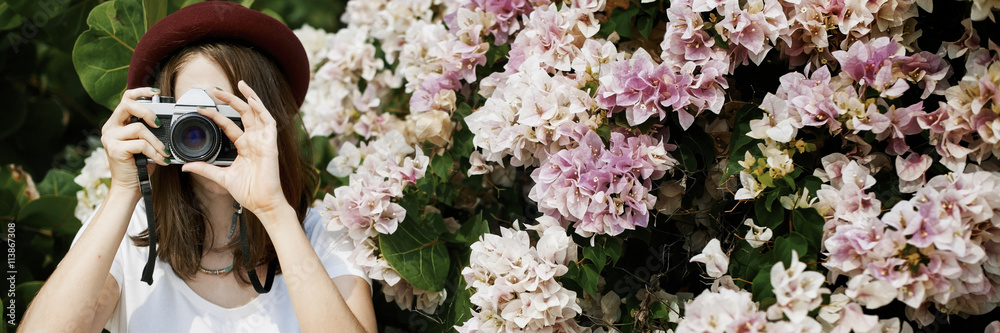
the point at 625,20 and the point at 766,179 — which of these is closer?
the point at 766,179

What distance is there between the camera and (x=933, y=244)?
1023mm

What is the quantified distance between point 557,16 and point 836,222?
2.11ft

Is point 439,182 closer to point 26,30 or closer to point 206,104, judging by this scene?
point 206,104

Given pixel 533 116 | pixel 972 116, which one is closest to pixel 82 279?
pixel 533 116

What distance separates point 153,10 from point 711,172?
1467 millimetres

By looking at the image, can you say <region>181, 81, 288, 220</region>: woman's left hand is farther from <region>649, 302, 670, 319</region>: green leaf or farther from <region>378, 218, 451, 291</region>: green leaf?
<region>649, 302, 670, 319</region>: green leaf

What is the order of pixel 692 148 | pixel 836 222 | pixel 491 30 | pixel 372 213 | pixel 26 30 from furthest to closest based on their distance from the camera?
pixel 26 30 → pixel 491 30 → pixel 372 213 → pixel 692 148 → pixel 836 222

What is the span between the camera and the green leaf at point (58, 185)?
82.7 inches

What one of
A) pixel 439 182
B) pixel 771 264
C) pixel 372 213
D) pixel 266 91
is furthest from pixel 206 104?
pixel 771 264

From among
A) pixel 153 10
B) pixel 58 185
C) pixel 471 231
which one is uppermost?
pixel 153 10

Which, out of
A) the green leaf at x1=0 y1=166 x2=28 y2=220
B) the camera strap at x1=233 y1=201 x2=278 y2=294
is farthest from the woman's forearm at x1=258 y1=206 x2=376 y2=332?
the green leaf at x1=0 y1=166 x2=28 y2=220

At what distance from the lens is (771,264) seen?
1.16 metres

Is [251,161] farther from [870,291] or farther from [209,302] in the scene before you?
[870,291]

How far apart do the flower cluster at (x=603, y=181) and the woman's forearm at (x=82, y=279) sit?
87cm
